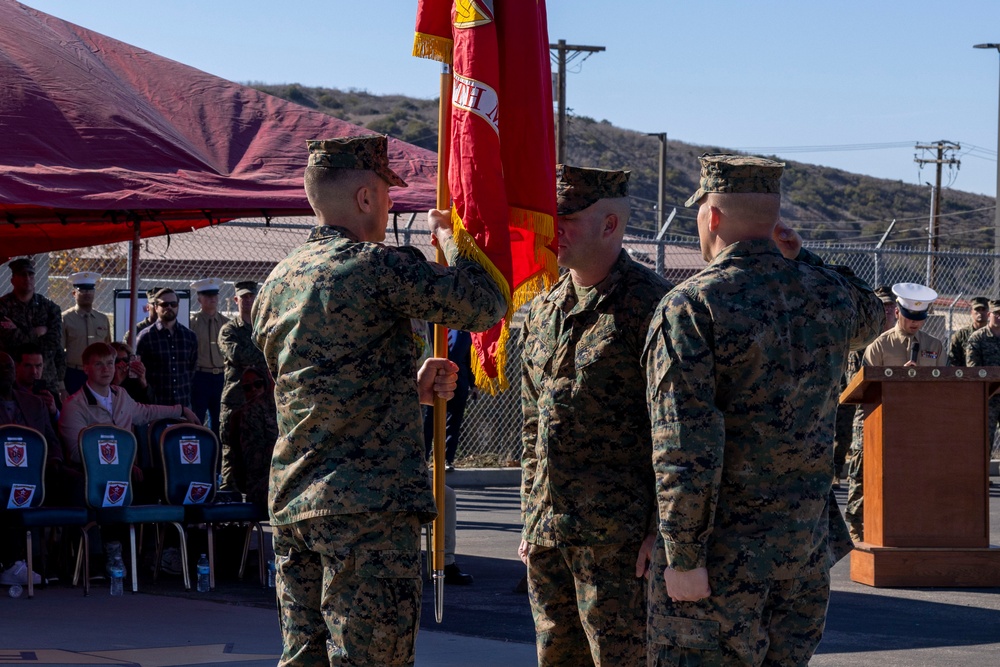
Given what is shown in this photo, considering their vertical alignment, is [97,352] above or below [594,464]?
above

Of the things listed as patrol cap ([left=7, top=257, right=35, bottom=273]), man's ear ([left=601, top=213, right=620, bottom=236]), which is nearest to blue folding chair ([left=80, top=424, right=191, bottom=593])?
patrol cap ([left=7, top=257, right=35, bottom=273])

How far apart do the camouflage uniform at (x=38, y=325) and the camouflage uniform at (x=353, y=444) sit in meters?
8.83

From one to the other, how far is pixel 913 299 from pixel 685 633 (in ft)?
28.1

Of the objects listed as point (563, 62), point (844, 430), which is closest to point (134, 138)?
point (844, 430)

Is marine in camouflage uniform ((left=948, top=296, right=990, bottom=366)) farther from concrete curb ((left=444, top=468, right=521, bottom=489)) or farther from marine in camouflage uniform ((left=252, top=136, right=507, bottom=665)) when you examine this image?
marine in camouflage uniform ((left=252, top=136, right=507, bottom=665))

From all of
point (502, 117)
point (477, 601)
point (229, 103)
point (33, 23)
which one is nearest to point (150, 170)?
point (229, 103)

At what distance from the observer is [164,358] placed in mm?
13391

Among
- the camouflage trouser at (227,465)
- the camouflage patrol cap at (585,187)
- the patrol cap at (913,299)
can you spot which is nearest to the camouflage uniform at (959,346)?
the patrol cap at (913,299)

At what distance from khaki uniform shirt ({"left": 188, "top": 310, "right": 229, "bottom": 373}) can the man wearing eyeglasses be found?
3.63 feet

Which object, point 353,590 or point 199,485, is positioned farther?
point 199,485

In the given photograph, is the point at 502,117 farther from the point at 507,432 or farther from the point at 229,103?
the point at 507,432

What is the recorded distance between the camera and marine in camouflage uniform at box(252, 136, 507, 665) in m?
4.07

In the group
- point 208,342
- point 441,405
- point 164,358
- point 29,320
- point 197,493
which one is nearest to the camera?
point 441,405

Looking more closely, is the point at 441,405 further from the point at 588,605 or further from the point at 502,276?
the point at 588,605
